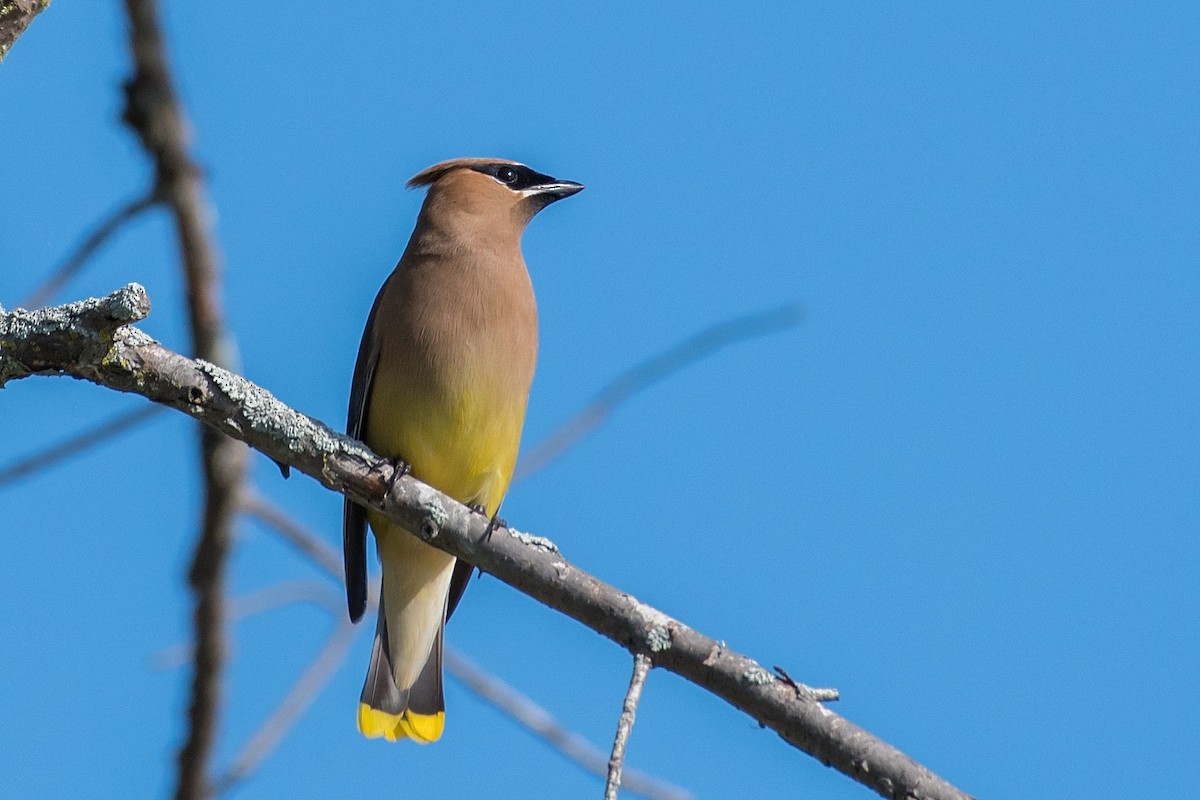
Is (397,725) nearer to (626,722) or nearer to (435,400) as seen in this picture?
(435,400)

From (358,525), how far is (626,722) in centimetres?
256

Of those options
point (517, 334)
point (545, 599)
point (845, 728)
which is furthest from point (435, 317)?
point (845, 728)

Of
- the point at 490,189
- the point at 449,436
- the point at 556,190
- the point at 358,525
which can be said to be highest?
the point at 556,190

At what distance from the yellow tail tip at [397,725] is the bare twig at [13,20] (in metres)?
3.24

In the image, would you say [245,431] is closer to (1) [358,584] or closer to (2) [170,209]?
(2) [170,209]

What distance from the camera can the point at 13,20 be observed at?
3102 millimetres

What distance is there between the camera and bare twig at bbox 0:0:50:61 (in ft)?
10.1

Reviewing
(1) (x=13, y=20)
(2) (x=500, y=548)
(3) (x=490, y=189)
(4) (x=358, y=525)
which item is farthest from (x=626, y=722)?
(3) (x=490, y=189)

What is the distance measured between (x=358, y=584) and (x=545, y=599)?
1886 mm

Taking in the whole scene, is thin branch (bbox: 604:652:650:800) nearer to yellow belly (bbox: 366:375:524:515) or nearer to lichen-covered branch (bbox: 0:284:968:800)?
lichen-covered branch (bbox: 0:284:968:800)

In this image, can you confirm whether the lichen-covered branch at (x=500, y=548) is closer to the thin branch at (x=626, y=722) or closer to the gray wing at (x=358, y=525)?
the thin branch at (x=626, y=722)

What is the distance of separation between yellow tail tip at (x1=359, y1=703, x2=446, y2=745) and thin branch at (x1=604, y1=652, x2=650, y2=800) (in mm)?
2662

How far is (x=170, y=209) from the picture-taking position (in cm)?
309

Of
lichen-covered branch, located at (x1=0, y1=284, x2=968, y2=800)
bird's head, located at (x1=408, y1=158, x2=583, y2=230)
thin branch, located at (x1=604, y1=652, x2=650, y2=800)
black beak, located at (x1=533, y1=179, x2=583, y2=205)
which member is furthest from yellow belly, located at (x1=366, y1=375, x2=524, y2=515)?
thin branch, located at (x1=604, y1=652, x2=650, y2=800)
